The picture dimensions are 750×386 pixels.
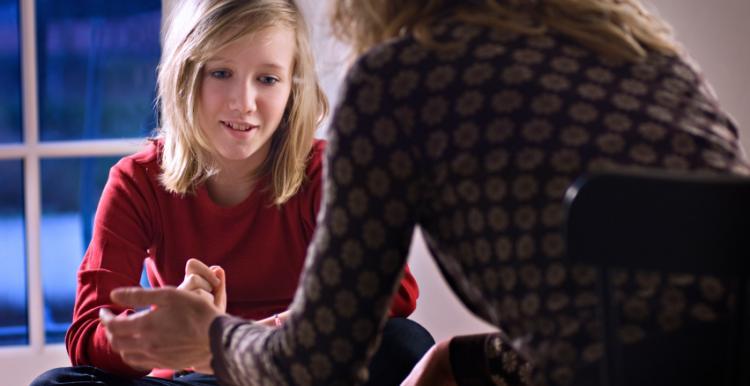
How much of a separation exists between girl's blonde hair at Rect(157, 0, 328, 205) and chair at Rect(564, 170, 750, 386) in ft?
3.56

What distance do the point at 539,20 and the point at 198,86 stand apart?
3.19ft

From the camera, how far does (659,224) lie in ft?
2.80

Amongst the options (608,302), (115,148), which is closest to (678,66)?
(608,302)

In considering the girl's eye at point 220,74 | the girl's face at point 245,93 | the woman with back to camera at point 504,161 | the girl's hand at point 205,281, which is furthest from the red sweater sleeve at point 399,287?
the woman with back to camera at point 504,161

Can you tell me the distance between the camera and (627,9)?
1.10m

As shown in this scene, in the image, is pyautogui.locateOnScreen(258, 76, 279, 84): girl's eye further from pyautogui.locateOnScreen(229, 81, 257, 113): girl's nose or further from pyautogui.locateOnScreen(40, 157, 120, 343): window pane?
pyautogui.locateOnScreen(40, 157, 120, 343): window pane

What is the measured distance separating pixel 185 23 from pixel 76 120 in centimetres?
80

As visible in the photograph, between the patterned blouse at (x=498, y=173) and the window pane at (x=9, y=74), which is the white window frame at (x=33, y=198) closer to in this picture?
the window pane at (x=9, y=74)

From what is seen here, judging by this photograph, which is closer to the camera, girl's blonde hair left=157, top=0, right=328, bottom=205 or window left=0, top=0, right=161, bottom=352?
girl's blonde hair left=157, top=0, right=328, bottom=205

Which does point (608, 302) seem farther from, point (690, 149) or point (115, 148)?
point (115, 148)

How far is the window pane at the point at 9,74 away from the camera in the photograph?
255 cm

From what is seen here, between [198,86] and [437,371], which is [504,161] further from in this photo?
[198,86]

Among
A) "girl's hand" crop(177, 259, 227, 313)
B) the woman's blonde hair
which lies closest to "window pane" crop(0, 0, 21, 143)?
"girl's hand" crop(177, 259, 227, 313)

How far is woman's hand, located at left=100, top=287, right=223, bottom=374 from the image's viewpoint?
1207 millimetres
